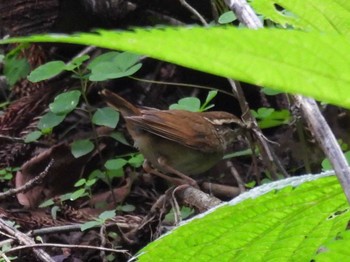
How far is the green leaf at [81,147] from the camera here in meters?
4.55

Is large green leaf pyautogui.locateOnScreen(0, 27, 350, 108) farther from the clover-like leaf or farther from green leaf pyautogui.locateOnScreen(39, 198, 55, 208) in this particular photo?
the clover-like leaf

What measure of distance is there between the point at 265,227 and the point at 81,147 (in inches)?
150

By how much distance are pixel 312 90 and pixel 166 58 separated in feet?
0.29

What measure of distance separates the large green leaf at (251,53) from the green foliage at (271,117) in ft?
13.4

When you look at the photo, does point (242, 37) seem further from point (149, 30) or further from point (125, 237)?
point (125, 237)

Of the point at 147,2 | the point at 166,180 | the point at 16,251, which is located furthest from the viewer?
the point at 147,2

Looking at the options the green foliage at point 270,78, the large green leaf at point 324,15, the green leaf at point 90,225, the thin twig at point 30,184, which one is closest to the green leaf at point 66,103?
the thin twig at point 30,184

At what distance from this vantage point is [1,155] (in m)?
4.85

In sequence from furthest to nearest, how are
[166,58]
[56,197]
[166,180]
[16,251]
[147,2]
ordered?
[147,2], [166,180], [56,197], [16,251], [166,58]

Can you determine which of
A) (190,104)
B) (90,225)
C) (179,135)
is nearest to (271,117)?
(190,104)

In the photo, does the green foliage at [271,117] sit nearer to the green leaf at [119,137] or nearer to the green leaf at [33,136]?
the green leaf at [119,137]

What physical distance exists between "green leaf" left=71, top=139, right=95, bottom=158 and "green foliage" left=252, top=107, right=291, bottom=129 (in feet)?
3.26

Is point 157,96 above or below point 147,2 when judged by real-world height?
below

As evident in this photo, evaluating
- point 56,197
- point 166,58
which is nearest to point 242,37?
point 166,58
